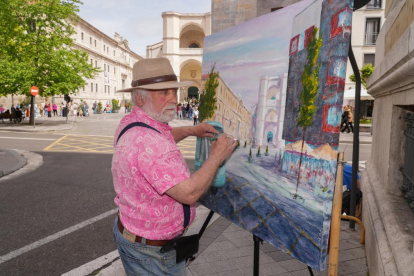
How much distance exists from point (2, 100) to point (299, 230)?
37833 mm

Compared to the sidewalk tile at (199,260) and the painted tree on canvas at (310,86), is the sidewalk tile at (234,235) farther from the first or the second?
the painted tree on canvas at (310,86)

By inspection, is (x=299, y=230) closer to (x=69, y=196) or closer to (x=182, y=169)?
(x=182, y=169)

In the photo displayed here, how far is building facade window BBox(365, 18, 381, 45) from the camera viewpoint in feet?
92.3

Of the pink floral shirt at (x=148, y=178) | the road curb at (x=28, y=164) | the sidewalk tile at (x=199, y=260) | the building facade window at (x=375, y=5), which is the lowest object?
the road curb at (x=28, y=164)

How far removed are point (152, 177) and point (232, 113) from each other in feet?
3.62

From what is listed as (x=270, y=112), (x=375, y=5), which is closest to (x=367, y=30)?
(x=375, y=5)

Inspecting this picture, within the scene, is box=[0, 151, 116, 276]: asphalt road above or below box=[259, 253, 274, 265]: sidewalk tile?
below

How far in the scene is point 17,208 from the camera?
5.41 meters

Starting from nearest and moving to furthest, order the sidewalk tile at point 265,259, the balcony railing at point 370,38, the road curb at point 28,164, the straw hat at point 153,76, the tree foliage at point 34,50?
the straw hat at point 153,76 → the sidewalk tile at point 265,259 → the road curb at point 28,164 → the tree foliage at point 34,50 → the balcony railing at point 370,38

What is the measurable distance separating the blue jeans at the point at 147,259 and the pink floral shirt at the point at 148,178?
0.09 metres

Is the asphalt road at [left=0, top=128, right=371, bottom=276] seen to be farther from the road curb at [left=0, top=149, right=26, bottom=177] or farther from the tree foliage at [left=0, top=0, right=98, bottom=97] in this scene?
the tree foliage at [left=0, top=0, right=98, bottom=97]

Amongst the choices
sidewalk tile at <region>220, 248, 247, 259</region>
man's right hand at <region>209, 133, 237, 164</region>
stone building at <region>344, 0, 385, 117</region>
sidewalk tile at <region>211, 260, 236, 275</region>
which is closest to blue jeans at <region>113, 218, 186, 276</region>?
man's right hand at <region>209, 133, 237, 164</region>

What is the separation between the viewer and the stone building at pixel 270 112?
2.07 m

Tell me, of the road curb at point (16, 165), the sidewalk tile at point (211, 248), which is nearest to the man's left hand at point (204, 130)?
the sidewalk tile at point (211, 248)
